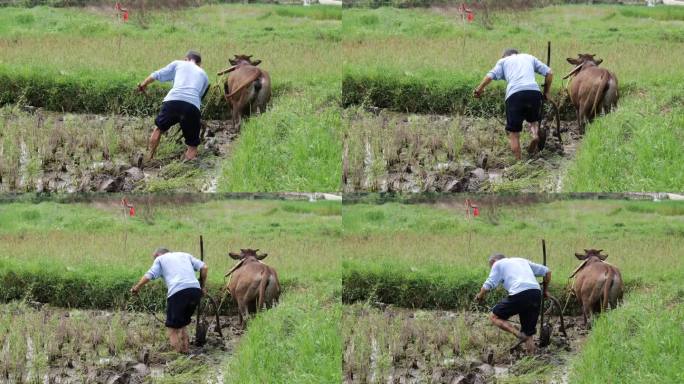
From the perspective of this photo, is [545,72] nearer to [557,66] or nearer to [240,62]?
[557,66]

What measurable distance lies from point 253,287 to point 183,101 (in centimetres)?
201

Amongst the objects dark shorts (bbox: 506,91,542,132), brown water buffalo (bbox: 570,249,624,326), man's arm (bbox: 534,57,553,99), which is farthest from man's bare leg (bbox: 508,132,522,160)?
brown water buffalo (bbox: 570,249,624,326)

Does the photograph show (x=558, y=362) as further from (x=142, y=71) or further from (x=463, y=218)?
(x=142, y=71)

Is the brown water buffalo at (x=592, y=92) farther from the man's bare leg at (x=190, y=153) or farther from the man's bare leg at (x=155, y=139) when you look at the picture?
the man's bare leg at (x=155, y=139)

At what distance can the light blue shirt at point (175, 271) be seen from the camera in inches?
547

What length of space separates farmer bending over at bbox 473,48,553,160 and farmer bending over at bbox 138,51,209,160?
107 inches

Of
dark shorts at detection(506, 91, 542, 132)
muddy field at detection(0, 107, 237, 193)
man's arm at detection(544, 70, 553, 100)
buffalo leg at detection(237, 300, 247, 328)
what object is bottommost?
buffalo leg at detection(237, 300, 247, 328)

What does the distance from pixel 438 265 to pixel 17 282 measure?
15.3ft

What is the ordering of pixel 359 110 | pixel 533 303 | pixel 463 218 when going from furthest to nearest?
pixel 463 218, pixel 359 110, pixel 533 303

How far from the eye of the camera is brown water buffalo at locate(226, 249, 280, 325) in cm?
1448

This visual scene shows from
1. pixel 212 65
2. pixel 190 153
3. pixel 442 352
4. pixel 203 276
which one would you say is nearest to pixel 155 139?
pixel 190 153

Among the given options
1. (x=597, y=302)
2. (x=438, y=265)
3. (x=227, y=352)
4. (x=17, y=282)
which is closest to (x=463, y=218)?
(x=438, y=265)

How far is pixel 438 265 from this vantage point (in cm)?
1542

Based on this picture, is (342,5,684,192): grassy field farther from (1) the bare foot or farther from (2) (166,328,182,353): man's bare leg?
(2) (166,328,182,353): man's bare leg
